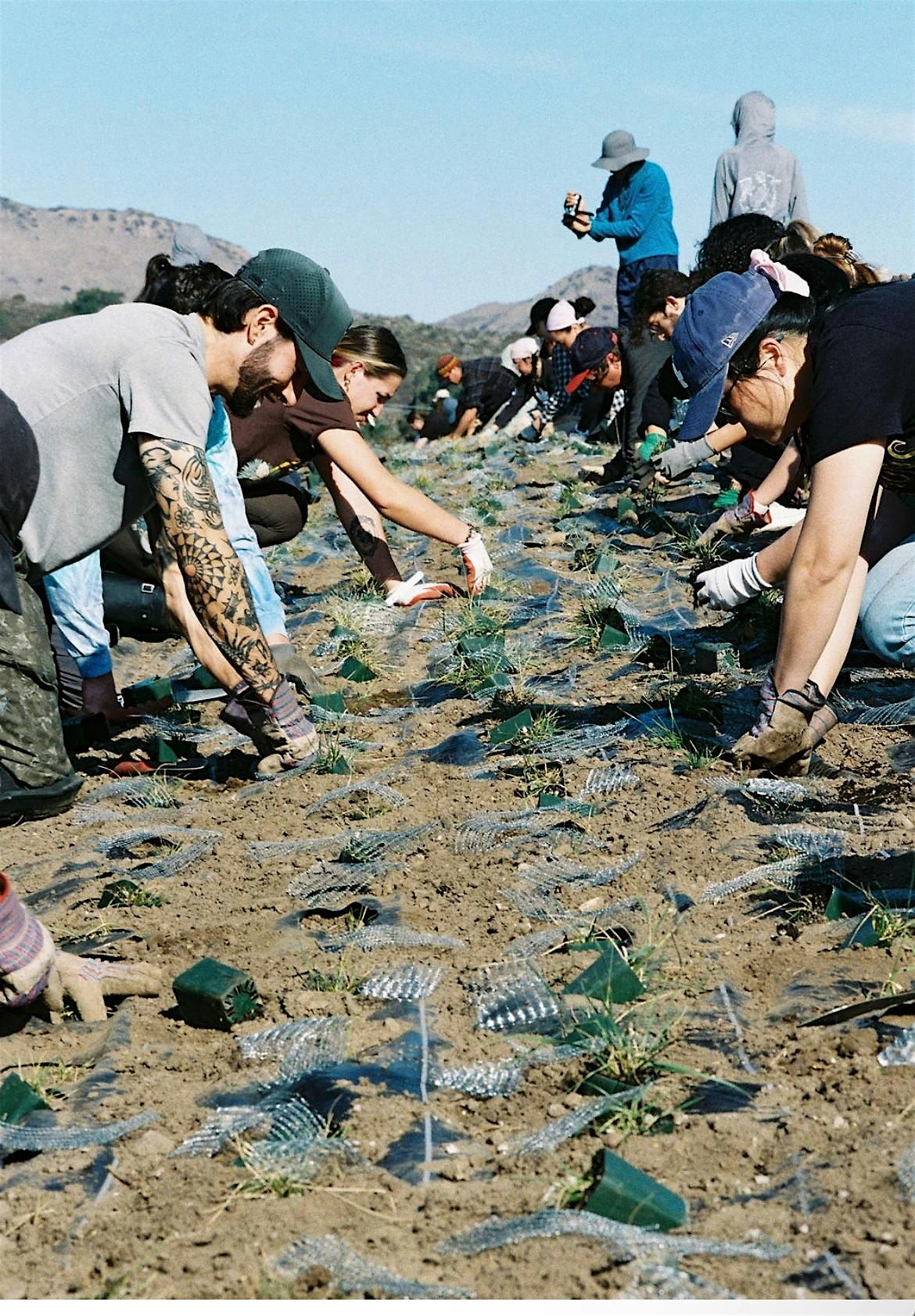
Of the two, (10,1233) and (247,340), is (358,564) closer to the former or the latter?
(247,340)

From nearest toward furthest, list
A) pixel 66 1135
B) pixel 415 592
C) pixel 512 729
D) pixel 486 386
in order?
pixel 66 1135 < pixel 512 729 < pixel 415 592 < pixel 486 386

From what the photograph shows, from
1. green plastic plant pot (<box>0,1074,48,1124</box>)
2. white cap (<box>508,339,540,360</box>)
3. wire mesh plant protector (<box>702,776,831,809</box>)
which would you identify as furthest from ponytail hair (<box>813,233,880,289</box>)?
white cap (<box>508,339,540,360</box>)

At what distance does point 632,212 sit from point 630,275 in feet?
1.14

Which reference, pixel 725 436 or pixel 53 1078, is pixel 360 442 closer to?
pixel 725 436

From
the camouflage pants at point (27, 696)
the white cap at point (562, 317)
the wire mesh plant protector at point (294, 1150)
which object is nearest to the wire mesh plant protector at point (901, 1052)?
the wire mesh plant protector at point (294, 1150)

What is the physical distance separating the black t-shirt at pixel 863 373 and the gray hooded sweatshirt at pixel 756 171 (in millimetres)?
3762

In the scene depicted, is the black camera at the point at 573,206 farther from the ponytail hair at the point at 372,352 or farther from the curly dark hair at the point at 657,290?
the ponytail hair at the point at 372,352

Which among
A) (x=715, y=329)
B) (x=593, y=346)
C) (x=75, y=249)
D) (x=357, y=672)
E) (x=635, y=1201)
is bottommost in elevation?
(x=357, y=672)

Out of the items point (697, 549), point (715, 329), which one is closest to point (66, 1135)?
point (715, 329)

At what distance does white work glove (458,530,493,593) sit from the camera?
4285 millimetres

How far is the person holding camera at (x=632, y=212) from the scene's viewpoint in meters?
7.13

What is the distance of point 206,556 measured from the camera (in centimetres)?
293

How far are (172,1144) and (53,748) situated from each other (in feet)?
4.71

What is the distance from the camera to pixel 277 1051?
6.63 ft
